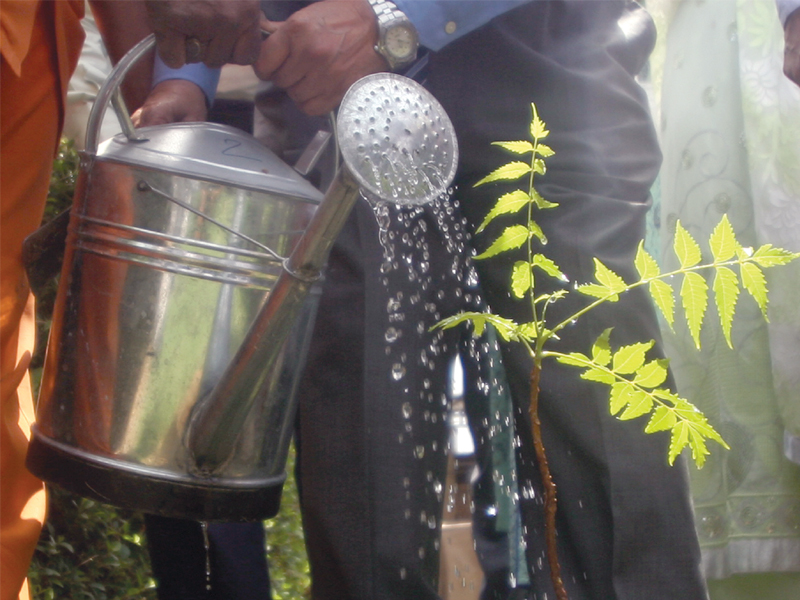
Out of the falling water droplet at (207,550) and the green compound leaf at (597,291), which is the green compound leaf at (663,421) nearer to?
the green compound leaf at (597,291)

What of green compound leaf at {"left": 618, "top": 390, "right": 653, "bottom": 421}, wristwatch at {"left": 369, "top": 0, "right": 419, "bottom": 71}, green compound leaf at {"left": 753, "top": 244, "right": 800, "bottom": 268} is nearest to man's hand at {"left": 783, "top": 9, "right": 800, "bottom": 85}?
wristwatch at {"left": 369, "top": 0, "right": 419, "bottom": 71}

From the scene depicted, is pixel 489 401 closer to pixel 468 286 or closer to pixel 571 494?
pixel 468 286

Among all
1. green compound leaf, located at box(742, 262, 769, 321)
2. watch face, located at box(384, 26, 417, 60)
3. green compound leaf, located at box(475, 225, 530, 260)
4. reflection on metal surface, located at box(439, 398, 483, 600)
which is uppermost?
watch face, located at box(384, 26, 417, 60)

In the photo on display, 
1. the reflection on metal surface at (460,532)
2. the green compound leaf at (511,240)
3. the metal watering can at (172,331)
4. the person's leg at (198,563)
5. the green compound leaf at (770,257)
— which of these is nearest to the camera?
the green compound leaf at (770,257)

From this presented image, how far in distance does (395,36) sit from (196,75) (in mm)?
421

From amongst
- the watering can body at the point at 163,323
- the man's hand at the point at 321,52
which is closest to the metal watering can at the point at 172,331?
the watering can body at the point at 163,323

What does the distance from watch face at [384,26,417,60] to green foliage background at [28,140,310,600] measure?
859 millimetres

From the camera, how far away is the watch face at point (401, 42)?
3.91 ft

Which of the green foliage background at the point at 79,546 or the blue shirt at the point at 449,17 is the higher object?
the blue shirt at the point at 449,17

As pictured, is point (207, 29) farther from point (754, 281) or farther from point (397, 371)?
point (754, 281)

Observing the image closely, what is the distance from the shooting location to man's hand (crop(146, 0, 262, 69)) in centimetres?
104

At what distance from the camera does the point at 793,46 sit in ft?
3.89

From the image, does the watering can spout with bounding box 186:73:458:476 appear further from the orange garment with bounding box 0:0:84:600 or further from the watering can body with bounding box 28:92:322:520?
the orange garment with bounding box 0:0:84:600

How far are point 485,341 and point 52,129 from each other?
77 cm
